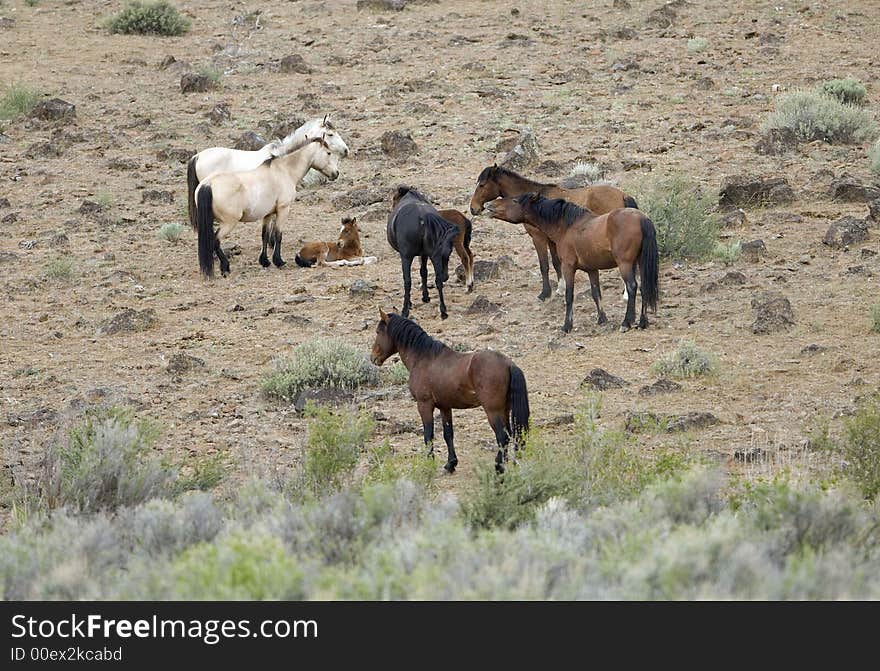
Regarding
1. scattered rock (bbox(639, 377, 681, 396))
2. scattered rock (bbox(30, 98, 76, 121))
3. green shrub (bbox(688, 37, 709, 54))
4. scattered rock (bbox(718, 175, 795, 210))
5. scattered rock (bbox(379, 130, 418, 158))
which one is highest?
green shrub (bbox(688, 37, 709, 54))

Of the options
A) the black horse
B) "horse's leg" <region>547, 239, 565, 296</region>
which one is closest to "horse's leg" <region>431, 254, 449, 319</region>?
the black horse

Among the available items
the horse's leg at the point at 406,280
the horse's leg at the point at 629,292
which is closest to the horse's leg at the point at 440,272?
the horse's leg at the point at 406,280

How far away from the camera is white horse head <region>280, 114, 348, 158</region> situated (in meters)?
17.0

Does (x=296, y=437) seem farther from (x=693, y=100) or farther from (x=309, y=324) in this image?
(x=693, y=100)

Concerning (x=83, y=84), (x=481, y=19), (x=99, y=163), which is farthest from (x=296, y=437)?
(x=481, y=19)

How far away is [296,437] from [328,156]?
24.8 feet

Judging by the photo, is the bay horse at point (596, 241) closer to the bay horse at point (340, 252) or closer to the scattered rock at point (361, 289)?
the scattered rock at point (361, 289)

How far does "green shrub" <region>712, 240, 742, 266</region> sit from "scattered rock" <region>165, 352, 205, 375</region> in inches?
246

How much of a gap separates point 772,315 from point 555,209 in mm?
2464

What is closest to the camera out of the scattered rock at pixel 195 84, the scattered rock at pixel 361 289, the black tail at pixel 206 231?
the scattered rock at pixel 361 289

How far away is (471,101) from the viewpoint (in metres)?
22.7

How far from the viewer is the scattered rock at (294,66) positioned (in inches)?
1001

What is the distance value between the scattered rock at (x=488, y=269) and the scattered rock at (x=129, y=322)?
363 centimetres

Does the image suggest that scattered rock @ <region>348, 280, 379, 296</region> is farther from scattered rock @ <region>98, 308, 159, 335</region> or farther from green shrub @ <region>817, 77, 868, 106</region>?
green shrub @ <region>817, 77, 868, 106</region>
